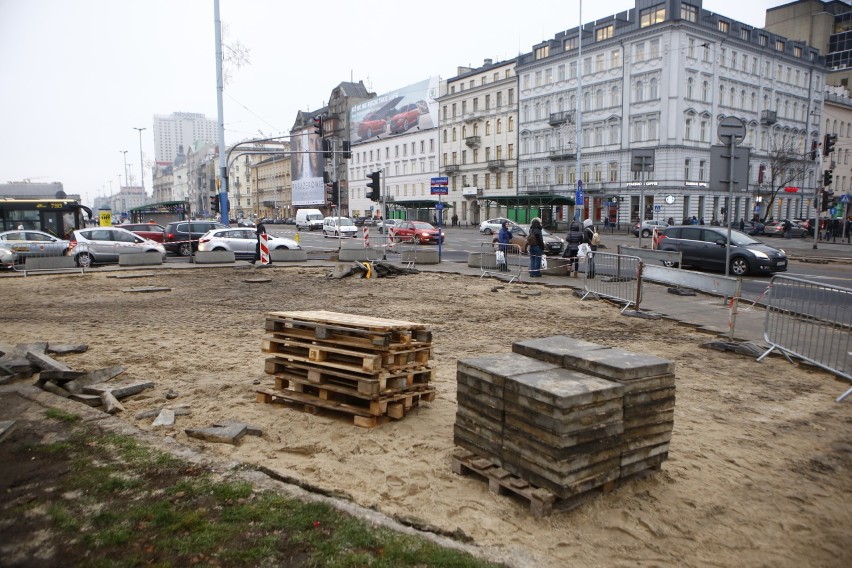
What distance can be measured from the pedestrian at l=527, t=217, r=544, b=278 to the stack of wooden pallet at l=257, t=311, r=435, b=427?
12.8m

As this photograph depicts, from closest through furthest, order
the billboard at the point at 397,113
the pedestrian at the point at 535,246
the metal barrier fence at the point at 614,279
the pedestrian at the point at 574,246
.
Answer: the metal barrier fence at the point at 614,279
the pedestrian at the point at 535,246
the pedestrian at the point at 574,246
the billboard at the point at 397,113

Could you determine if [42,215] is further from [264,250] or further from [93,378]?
[93,378]

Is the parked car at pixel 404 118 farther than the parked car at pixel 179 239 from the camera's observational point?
Yes

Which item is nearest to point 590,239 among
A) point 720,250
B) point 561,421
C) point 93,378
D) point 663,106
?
point 720,250

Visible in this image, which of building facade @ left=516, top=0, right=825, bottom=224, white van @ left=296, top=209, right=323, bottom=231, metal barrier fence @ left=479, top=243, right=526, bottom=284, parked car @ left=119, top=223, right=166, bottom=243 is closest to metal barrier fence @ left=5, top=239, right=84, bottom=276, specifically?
parked car @ left=119, top=223, right=166, bottom=243

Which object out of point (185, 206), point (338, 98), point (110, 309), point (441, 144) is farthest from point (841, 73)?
point (110, 309)

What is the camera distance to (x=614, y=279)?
14.8 metres

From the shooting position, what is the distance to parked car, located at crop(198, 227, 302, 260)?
26703 millimetres

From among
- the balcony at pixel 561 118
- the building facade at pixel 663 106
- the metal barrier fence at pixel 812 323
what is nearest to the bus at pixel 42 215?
the metal barrier fence at pixel 812 323

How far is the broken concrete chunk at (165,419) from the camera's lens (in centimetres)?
606

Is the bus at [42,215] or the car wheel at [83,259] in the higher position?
the bus at [42,215]

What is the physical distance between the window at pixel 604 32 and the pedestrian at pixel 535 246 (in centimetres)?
4866

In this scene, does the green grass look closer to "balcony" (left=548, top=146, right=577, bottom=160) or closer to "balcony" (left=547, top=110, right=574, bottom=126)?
"balcony" (left=548, top=146, right=577, bottom=160)

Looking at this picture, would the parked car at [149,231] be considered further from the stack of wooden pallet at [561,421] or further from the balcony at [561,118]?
the balcony at [561,118]
